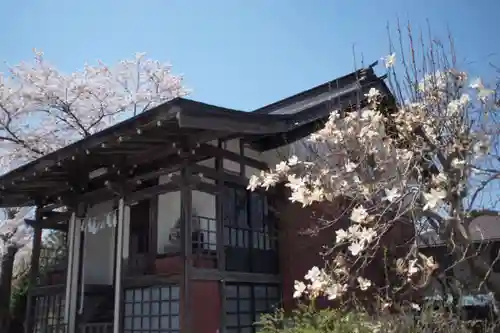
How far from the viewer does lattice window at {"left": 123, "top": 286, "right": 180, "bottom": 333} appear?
725 cm

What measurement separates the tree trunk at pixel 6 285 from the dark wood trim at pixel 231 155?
802 cm

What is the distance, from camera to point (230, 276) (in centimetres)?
781

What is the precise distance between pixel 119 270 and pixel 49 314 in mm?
2456

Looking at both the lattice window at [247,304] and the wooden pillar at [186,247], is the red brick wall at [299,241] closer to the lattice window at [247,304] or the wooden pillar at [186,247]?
the lattice window at [247,304]

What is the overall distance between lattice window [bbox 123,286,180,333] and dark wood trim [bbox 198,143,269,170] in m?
2.21

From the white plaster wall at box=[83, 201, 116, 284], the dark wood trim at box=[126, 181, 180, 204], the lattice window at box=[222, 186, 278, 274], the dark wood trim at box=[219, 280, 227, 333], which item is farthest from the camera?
the white plaster wall at box=[83, 201, 116, 284]

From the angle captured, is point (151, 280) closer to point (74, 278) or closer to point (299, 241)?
point (74, 278)

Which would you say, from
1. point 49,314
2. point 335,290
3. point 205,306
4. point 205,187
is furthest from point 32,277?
point 335,290

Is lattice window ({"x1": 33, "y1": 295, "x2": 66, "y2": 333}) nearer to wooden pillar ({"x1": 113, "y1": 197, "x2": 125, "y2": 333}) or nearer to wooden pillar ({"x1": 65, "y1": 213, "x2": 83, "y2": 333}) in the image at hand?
wooden pillar ({"x1": 65, "y1": 213, "x2": 83, "y2": 333})

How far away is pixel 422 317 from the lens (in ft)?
14.9

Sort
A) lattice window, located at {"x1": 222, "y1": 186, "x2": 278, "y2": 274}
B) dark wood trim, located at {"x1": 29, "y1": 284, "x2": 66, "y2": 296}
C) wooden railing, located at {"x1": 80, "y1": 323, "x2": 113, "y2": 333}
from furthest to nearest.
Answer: dark wood trim, located at {"x1": 29, "y1": 284, "x2": 66, "y2": 296}
lattice window, located at {"x1": 222, "y1": 186, "x2": 278, "y2": 274}
wooden railing, located at {"x1": 80, "y1": 323, "x2": 113, "y2": 333}

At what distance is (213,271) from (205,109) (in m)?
2.56

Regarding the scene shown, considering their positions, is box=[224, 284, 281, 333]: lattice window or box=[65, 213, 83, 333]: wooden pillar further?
box=[65, 213, 83, 333]: wooden pillar

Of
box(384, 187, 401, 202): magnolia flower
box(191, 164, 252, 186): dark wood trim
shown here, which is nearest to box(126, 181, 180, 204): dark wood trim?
box(191, 164, 252, 186): dark wood trim
